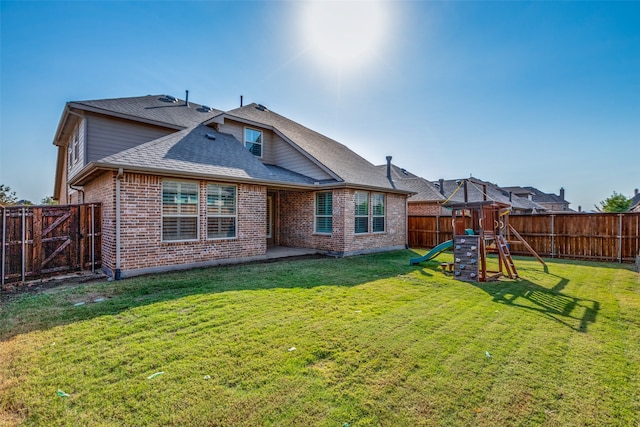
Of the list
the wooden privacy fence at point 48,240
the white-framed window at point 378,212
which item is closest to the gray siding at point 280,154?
the white-framed window at point 378,212

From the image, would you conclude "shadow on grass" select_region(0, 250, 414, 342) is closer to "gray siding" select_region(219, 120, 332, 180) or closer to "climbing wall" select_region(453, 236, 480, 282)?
"climbing wall" select_region(453, 236, 480, 282)

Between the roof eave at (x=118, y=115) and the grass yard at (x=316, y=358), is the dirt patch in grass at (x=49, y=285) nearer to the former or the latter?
the grass yard at (x=316, y=358)

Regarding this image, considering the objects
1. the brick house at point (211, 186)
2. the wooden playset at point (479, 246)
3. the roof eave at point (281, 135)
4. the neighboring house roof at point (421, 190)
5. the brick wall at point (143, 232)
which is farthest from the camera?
the neighboring house roof at point (421, 190)

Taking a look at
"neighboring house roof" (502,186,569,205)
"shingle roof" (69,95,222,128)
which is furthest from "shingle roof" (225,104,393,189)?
"neighboring house roof" (502,186,569,205)

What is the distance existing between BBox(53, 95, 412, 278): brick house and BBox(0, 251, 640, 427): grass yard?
2.04 metres

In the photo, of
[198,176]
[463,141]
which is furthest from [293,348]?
[463,141]

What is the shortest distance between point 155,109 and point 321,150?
756 centimetres

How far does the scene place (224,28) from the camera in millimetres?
9758

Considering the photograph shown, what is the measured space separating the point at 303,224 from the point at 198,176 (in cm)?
537

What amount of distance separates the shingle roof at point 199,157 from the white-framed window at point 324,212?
32.2 inches

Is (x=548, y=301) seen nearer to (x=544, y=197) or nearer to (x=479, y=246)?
(x=479, y=246)

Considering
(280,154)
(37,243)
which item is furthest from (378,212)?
(37,243)

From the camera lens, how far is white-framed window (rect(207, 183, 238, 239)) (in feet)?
29.2

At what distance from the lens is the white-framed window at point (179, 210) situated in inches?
316
